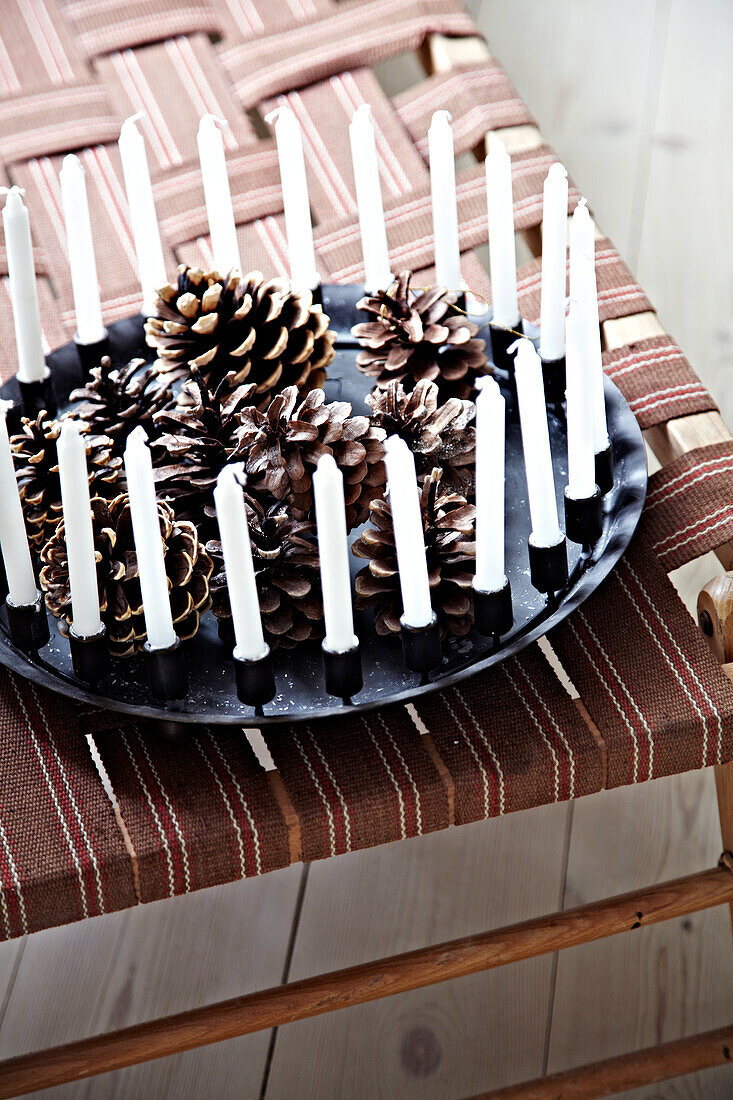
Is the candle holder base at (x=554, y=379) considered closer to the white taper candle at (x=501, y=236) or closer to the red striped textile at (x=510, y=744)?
the white taper candle at (x=501, y=236)

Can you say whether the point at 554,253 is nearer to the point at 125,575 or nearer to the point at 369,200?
the point at 369,200

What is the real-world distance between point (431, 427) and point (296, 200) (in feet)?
0.60

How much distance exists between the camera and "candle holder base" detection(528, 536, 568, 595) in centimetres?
54

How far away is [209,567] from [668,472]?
0.85ft

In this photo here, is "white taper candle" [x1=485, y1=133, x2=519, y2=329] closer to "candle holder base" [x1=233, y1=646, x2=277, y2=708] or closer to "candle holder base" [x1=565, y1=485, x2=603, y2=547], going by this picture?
"candle holder base" [x1=565, y1=485, x2=603, y2=547]

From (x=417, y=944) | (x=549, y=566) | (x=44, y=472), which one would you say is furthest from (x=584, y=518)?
(x=417, y=944)

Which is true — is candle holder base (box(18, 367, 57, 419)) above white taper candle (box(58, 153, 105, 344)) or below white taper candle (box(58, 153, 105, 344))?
below

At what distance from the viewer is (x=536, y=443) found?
1.70 ft

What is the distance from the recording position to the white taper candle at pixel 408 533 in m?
0.47

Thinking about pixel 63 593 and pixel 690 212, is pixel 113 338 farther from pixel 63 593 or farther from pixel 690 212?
pixel 690 212

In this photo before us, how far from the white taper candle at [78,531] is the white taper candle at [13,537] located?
0.07 feet

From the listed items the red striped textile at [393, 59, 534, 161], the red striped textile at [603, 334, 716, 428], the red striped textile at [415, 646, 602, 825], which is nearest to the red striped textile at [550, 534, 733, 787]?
the red striped textile at [415, 646, 602, 825]

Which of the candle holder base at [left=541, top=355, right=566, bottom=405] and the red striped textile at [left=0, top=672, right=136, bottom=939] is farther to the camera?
the candle holder base at [left=541, top=355, right=566, bottom=405]

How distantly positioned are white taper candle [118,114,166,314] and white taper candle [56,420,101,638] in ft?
0.66
